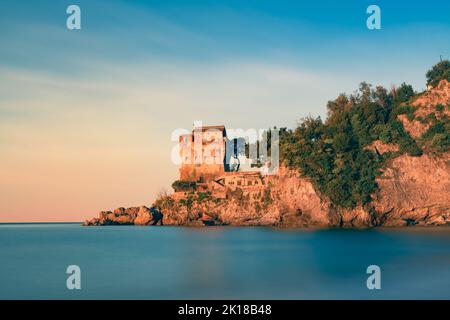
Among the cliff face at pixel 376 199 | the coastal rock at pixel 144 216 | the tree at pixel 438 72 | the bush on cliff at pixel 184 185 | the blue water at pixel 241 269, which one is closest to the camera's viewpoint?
the blue water at pixel 241 269

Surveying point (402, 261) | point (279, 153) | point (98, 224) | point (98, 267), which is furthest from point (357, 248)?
point (98, 224)

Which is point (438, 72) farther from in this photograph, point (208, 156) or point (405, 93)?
point (208, 156)

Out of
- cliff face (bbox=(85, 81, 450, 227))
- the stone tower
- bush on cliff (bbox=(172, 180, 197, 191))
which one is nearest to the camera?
cliff face (bbox=(85, 81, 450, 227))

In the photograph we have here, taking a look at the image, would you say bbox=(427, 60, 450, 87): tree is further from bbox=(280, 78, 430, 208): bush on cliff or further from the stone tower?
the stone tower

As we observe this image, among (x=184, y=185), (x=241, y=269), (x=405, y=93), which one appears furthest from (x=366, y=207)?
(x=241, y=269)

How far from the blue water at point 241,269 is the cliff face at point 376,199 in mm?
16538

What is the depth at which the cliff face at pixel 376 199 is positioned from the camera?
220 ft

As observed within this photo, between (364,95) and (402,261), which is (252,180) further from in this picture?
(402,261)

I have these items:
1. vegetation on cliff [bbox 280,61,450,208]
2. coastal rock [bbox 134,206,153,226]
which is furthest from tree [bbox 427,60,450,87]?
coastal rock [bbox 134,206,153,226]

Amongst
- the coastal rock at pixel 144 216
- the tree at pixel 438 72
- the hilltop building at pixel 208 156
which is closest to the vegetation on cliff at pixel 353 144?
the tree at pixel 438 72

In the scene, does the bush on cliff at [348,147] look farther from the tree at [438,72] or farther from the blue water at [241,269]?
the blue water at [241,269]

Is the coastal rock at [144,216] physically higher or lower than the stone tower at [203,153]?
lower

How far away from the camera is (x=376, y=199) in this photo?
222ft

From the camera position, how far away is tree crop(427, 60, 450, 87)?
72.0 meters
